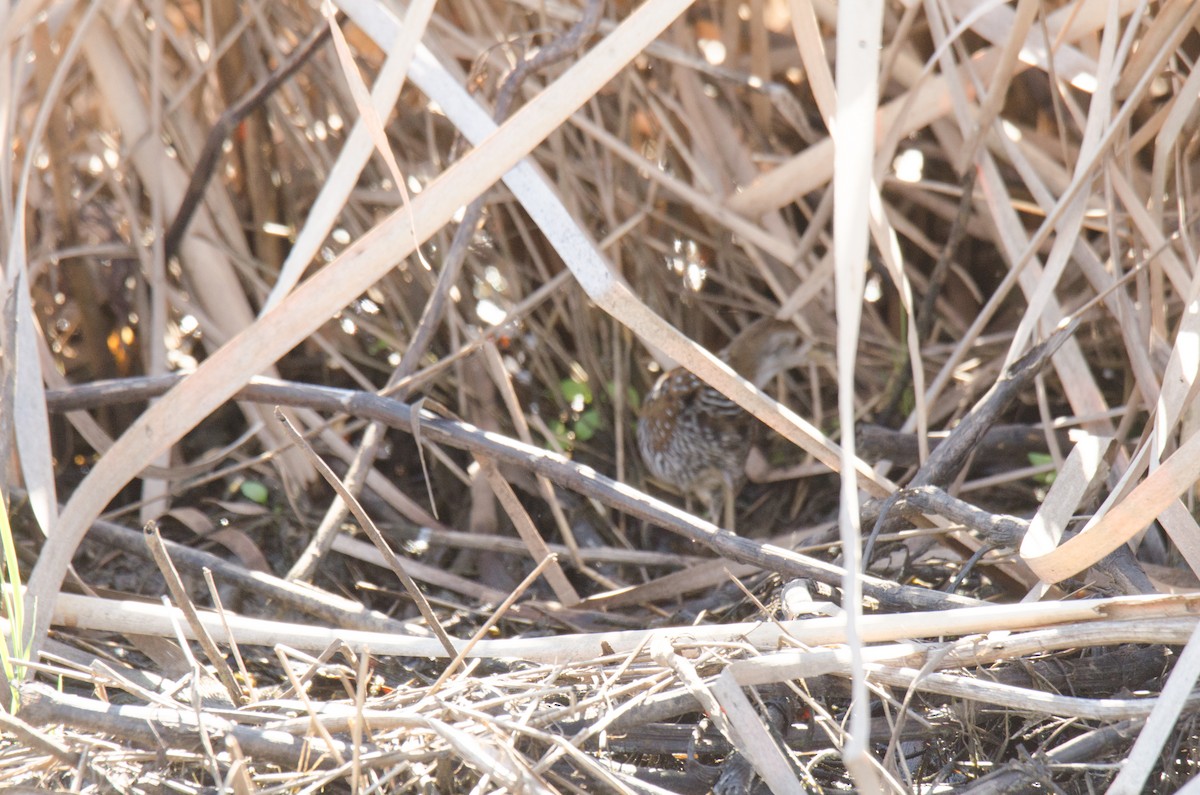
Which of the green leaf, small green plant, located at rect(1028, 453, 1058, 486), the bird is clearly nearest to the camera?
small green plant, located at rect(1028, 453, 1058, 486)

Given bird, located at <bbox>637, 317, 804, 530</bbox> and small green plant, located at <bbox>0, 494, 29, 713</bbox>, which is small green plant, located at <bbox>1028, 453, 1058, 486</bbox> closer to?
bird, located at <bbox>637, 317, 804, 530</bbox>

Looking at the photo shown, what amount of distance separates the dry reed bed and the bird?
0.30 ft

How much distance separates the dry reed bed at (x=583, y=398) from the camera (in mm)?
1263

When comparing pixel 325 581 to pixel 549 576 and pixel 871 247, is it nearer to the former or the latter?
pixel 549 576

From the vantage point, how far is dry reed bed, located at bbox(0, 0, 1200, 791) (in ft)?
4.14

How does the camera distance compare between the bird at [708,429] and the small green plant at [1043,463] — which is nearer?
the small green plant at [1043,463]

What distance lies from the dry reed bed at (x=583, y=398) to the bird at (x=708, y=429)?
0.09m

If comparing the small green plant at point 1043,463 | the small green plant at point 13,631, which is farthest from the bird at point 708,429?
the small green plant at point 13,631

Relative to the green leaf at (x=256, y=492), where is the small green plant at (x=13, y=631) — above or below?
above

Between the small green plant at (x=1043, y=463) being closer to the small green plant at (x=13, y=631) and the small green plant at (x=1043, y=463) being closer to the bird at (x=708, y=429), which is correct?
the bird at (x=708, y=429)

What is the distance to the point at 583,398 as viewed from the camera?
2840 mm

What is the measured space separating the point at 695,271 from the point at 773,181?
0.44 metres

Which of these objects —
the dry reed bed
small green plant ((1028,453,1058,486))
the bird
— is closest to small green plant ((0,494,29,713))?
the dry reed bed

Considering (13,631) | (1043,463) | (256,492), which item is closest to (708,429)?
(1043,463)
